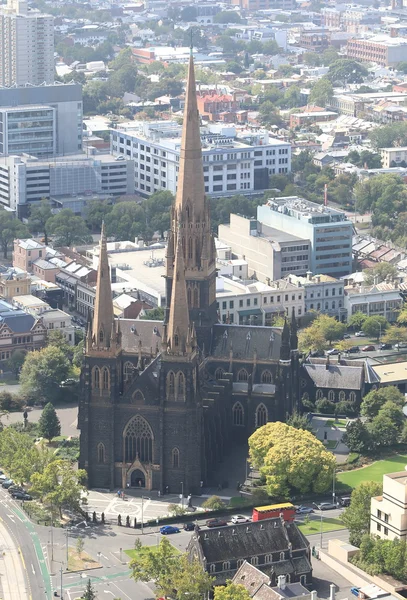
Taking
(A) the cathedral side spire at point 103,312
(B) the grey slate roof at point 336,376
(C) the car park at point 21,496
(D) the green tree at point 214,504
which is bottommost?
(C) the car park at point 21,496

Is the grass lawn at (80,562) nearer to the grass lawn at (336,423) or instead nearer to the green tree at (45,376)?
the green tree at (45,376)

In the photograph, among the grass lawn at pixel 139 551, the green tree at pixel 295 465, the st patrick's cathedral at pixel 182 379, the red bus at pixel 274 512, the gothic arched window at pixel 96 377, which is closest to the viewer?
the grass lawn at pixel 139 551

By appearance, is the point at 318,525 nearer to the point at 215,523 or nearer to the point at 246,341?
the point at 215,523

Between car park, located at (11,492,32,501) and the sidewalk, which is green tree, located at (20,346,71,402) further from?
the sidewalk

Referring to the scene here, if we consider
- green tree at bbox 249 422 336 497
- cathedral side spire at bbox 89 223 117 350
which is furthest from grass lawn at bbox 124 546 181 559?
cathedral side spire at bbox 89 223 117 350

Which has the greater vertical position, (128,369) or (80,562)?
(128,369)

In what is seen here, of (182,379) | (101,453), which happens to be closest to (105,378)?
(101,453)

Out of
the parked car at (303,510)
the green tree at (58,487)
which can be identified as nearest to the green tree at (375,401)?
the parked car at (303,510)
